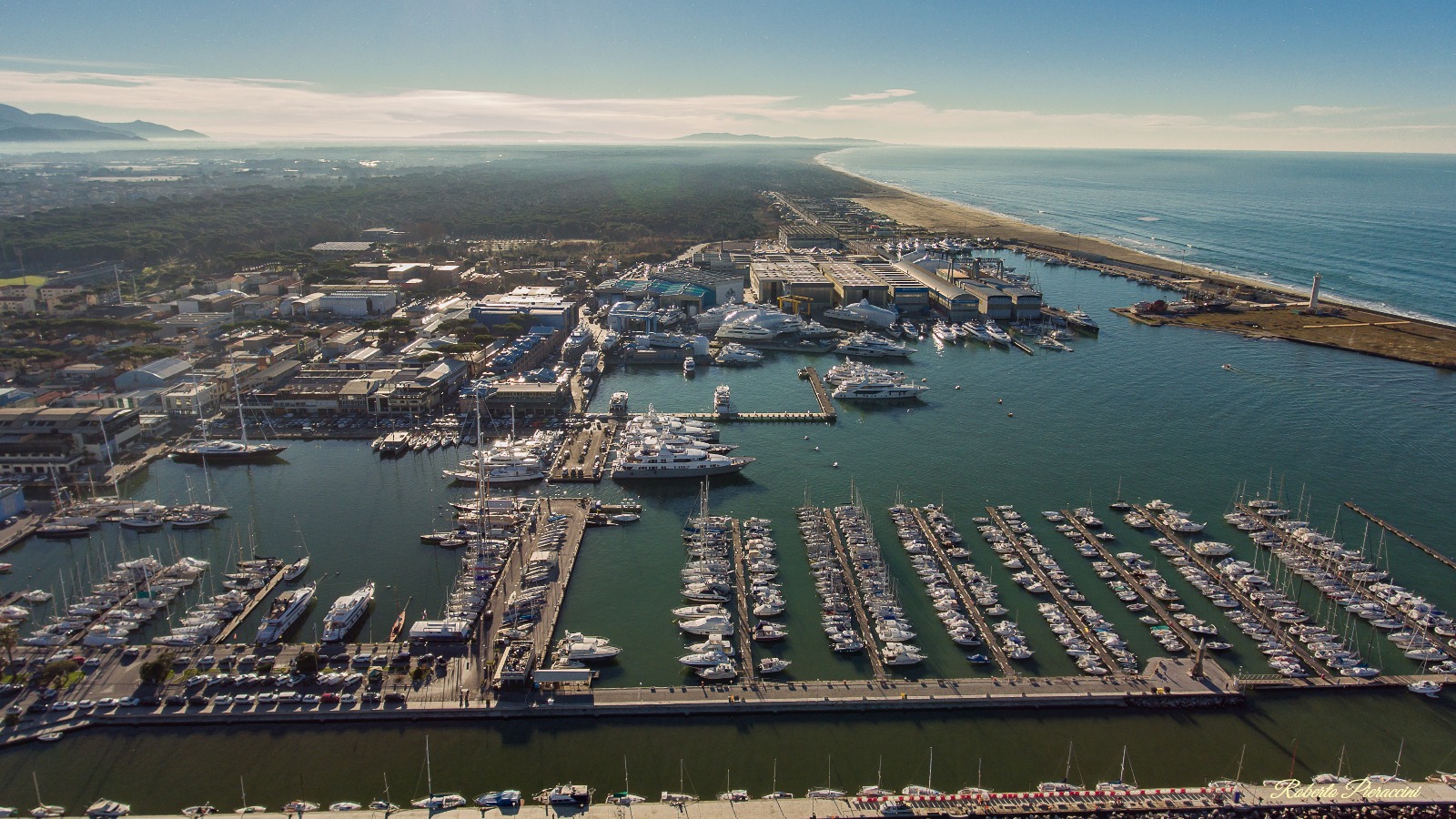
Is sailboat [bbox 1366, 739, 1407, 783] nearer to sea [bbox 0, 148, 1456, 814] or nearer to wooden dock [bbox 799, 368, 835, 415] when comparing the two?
sea [bbox 0, 148, 1456, 814]

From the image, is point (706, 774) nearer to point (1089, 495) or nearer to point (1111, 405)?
point (1089, 495)

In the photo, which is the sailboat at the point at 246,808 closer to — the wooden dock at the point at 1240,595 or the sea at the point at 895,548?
the sea at the point at 895,548

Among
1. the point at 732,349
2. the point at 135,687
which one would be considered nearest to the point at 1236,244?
the point at 732,349

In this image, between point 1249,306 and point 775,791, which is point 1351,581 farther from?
point 1249,306

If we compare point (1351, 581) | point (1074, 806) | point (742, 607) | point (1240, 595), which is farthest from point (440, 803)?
point (1351, 581)

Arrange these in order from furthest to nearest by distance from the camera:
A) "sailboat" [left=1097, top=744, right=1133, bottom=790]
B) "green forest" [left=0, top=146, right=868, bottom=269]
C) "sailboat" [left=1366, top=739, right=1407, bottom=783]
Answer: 1. "green forest" [left=0, top=146, right=868, bottom=269]
2. "sailboat" [left=1366, top=739, right=1407, bottom=783]
3. "sailboat" [left=1097, top=744, right=1133, bottom=790]

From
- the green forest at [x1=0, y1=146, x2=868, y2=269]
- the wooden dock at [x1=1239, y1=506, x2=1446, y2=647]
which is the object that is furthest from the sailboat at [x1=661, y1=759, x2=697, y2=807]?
the green forest at [x1=0, y1=146, x2=868, y2=269]
